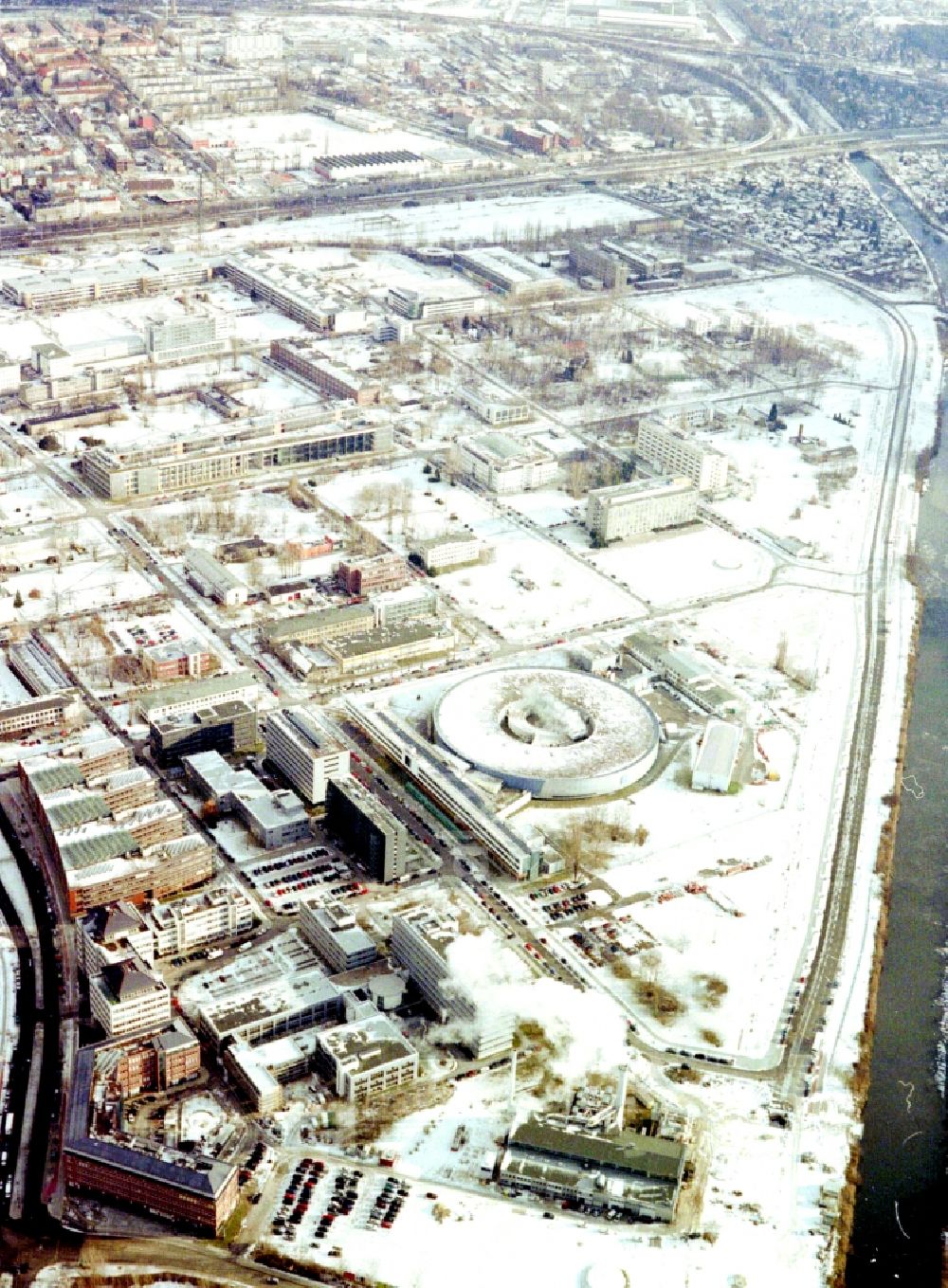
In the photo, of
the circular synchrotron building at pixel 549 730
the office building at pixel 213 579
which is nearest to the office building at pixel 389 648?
the circular synchrotron building at pixel 549 730

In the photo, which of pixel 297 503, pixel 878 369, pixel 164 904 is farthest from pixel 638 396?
pixel 164 904

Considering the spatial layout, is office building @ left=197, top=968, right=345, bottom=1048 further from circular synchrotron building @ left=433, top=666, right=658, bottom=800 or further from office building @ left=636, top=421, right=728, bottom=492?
office building @ left=636, top=421, right=728, bottom=492

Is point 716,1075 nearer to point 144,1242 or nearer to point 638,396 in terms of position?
point 144,1242

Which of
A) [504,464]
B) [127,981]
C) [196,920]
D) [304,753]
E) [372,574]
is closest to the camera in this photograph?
[127,981]

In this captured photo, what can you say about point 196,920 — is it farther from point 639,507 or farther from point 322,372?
point 322,372

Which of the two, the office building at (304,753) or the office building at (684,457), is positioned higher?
the office building at (684,457)

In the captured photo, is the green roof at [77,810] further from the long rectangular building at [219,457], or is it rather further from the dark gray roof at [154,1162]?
the long rectangular building at [219,457]

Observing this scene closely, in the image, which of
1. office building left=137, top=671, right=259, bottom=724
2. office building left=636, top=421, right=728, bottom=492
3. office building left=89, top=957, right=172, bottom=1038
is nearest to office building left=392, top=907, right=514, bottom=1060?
office building left=89, top=957, right=172, bottom=1038

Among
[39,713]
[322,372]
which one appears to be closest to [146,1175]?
[39,713]
